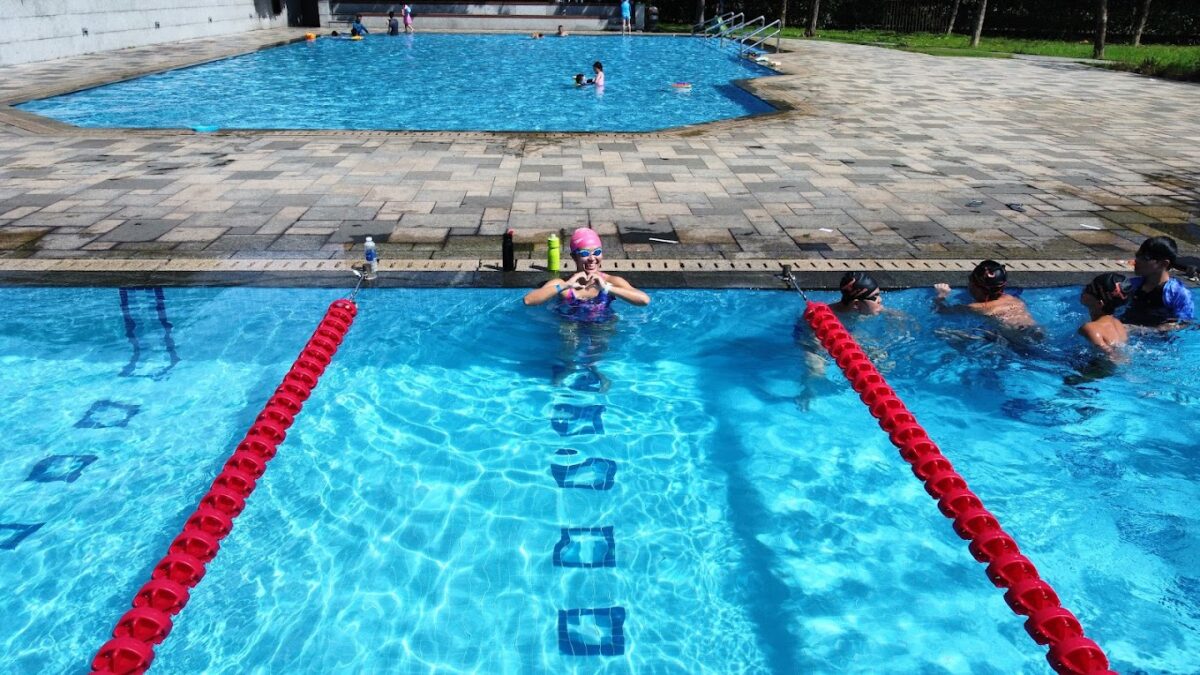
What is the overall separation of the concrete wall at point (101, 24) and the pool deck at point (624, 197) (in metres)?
7.17

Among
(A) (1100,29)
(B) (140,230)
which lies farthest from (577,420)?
(A) (1100,29)

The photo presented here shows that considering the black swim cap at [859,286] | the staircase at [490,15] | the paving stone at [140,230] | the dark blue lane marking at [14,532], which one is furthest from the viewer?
the staircase at [490,15]

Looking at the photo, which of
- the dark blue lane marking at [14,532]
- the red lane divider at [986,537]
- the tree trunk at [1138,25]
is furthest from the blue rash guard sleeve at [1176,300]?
the tree trunk at [1138,25]

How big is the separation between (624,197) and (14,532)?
306 inches

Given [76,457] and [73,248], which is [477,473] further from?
[73,248]

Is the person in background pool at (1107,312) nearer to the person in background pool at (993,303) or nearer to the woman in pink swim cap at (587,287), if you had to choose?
the person in background pool at (993,303)

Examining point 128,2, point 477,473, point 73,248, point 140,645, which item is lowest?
point 477,473

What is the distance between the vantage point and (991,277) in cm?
682

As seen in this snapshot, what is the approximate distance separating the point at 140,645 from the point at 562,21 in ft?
135

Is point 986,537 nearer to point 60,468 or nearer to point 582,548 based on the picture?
point 582,548

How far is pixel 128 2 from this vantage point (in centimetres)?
2816

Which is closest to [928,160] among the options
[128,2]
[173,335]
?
[173,335]

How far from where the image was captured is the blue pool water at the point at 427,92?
18000mm

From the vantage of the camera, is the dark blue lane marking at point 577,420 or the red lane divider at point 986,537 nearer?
the red lane divider at point 986,537
